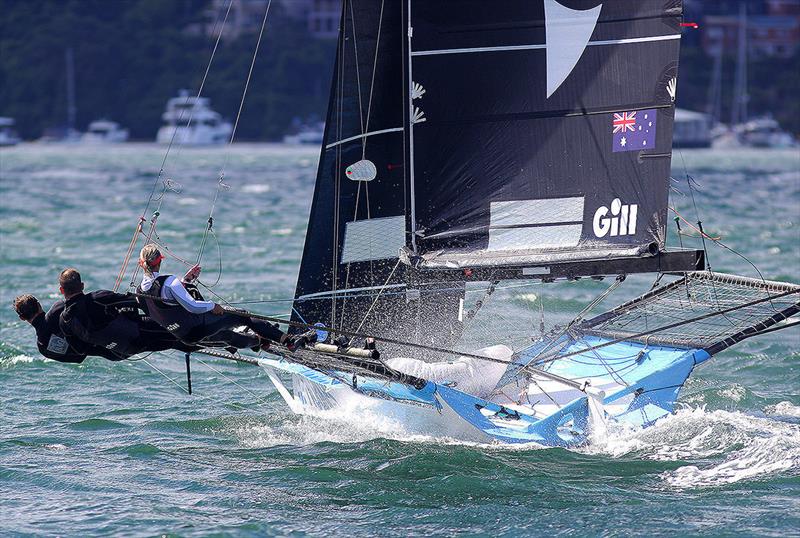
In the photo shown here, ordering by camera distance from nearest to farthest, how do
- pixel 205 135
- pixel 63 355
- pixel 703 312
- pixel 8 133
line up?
pixel 63 355
pixel 703 312
pixel 8 133
pixel 205 135

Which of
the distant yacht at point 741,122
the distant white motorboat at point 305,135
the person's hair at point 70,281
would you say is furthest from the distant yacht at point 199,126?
the person's hair at point 70,281

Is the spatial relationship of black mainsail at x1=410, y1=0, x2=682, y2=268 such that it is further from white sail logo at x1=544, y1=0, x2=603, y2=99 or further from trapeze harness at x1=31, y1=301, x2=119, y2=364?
trapeze harness at x1=31, y1=301, x2=119, y2=364

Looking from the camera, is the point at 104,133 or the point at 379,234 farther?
the point at 104,133

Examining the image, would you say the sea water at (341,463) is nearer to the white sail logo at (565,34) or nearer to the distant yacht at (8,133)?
the white sail logo at (565,34)

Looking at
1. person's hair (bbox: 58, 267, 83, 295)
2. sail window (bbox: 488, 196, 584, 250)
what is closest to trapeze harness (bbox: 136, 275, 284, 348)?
person's hair (bbox: 58, 267, 83, 295)

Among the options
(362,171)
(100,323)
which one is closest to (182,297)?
(100,323)

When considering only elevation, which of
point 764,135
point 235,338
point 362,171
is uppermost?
point 764,135

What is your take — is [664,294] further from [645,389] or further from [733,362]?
[733,362]

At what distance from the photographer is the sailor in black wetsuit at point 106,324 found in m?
8.37

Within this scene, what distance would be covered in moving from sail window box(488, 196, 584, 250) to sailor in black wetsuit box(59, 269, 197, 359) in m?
2.51

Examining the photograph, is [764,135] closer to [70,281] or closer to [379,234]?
[379,234]

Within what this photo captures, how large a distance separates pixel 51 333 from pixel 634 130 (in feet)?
14.8

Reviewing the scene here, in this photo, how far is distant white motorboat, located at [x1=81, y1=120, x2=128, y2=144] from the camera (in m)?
72.0

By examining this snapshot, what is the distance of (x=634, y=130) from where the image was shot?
30.4ft
